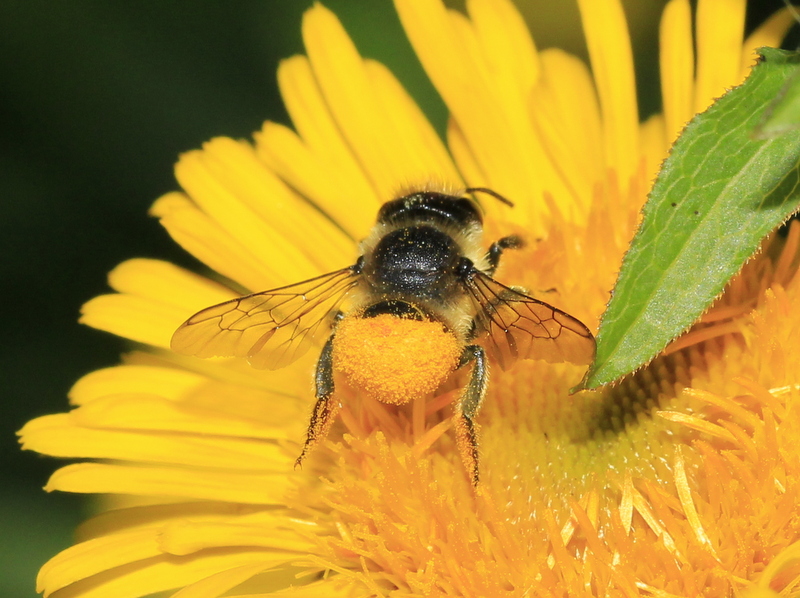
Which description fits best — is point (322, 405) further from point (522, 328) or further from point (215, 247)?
point (215, 247)

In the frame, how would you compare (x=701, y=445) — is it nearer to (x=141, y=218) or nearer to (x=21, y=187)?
(x=141, y=218)

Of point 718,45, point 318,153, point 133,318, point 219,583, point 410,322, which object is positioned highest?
point 318,153

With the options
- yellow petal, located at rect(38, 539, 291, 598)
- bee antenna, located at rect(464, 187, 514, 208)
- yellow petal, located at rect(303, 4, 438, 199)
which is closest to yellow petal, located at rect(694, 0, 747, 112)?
bee antenna, located at rect(464, 187, 514, 208)

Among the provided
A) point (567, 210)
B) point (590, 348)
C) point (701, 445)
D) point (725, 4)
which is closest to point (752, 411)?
point (701, 445)

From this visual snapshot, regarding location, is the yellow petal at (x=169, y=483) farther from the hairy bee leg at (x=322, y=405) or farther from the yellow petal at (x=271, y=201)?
the yellow petal at (x=271, y=201)

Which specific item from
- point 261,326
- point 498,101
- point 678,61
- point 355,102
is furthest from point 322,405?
point 678,61

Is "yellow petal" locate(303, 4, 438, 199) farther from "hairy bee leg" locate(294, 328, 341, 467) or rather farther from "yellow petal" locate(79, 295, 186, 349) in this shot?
"hairy bee leg" locate(294, 328, 341, 467)
